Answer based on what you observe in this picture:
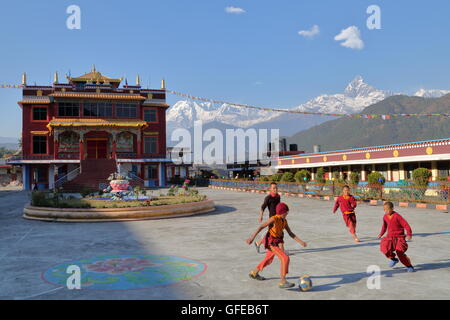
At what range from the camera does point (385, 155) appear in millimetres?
33500

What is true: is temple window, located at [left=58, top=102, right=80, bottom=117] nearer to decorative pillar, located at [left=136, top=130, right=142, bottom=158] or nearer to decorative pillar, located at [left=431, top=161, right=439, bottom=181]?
decorative pillar, located at [left=136, top=130, right=142, bottom=158]

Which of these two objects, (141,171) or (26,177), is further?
(141,171)

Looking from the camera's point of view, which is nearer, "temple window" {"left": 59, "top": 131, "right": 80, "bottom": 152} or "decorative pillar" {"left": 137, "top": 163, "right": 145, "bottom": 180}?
"temple window" {"left": 59, "top": 131, "right": 80, "bottom": 152}

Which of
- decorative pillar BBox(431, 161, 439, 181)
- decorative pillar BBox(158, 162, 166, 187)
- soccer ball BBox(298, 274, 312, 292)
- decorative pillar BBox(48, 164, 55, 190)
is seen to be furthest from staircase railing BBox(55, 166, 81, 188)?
soccer ball BBox(298, 274, 312, 292)

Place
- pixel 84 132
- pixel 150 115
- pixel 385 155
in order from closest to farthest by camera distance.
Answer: pixel 385 155, pixel 84 132, pixel 150 115

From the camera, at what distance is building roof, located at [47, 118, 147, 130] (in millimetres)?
40188

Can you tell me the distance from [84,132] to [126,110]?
596 cm

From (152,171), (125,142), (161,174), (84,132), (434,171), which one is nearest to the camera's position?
(434,171)

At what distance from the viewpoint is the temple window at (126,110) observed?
1756 inches

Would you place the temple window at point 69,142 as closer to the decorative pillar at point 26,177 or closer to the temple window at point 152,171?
the decorative pillar at point 26,177

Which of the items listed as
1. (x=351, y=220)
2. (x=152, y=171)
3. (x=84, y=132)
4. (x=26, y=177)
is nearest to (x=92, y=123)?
(x=84, y=132)

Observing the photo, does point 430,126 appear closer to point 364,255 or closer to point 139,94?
point 139,94

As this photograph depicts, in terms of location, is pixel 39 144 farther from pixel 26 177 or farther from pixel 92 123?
pixel 92 123
